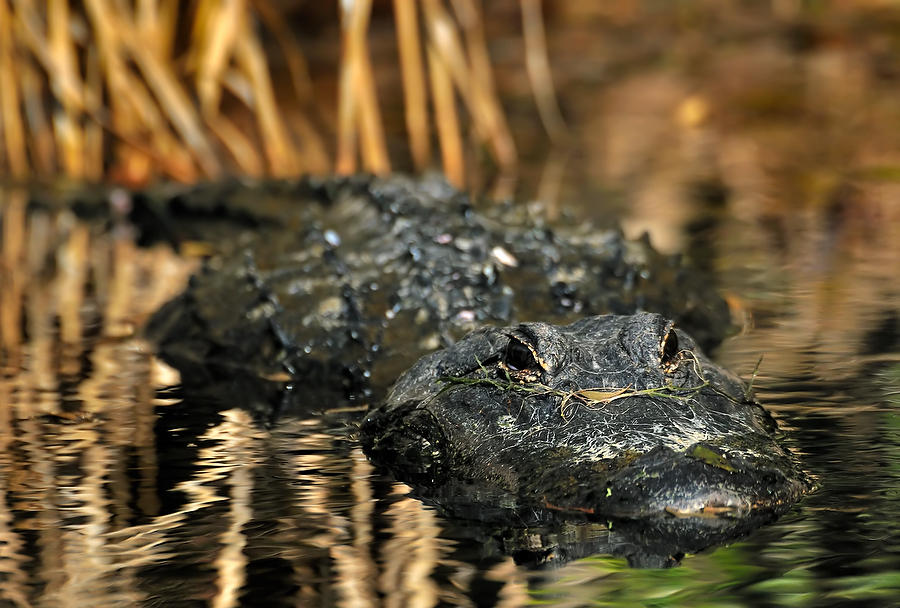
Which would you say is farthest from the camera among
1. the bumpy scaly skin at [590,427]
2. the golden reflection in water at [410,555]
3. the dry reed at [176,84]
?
the dry reed at [176,84]

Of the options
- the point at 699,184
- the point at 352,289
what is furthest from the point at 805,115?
the point at 352,289

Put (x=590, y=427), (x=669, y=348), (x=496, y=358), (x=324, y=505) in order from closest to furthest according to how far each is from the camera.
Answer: (x=590, y=427)
(x=324, y=505)
(x=669, y=348)
(x=496, y=358)

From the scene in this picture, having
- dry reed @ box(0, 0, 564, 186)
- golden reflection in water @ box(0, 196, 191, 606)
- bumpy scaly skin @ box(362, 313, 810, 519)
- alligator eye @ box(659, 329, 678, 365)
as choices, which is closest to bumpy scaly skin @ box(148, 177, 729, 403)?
golden reflection in water @ box(0, 196, 191, 606)

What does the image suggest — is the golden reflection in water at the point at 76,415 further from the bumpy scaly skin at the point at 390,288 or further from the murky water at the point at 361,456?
the bumpy scaly skin at the point at 390,288

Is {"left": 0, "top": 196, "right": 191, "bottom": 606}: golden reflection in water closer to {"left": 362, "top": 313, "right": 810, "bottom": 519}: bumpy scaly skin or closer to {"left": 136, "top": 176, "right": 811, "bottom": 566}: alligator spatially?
{"left": 136, "top": 176, "right": 811, "bottom": 566}: alligator

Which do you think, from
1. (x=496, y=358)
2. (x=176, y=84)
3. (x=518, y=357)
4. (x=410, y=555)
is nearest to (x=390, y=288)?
(x=496, y=358)

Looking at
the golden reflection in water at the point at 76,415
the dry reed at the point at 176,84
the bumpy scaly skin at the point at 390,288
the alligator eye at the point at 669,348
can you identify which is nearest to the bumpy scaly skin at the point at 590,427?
the alligator eye at the point at 669,348

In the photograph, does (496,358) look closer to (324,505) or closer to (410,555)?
(324,505)
